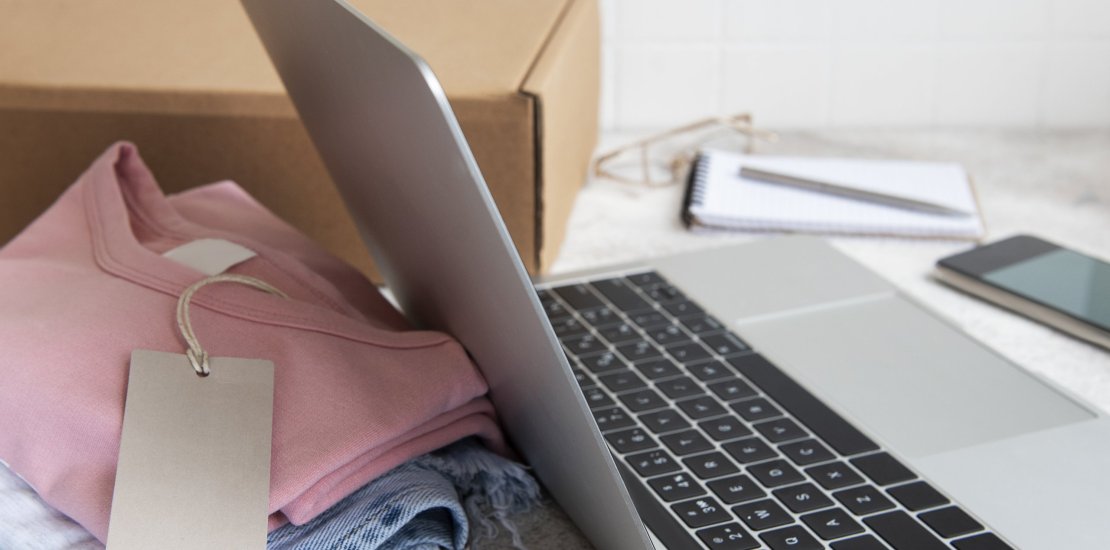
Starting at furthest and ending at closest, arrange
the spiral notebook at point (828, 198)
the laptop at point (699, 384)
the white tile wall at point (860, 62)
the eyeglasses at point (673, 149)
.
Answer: the white tile wall at point (860, 62)
the eyeglasses at point (673, 149)
the spiral notebook at point (828, 198)
the laptop at point (699, 384)

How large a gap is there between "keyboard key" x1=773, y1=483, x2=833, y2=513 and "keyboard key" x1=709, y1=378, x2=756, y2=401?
8 centimetres

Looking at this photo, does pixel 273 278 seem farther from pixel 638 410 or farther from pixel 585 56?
pixel 585 56

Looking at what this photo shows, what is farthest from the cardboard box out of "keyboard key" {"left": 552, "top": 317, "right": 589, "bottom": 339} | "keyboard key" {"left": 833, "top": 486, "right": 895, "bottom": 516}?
"keyboard key" {"left": 833, "top": 486, "right": 895, "bottom": 516}

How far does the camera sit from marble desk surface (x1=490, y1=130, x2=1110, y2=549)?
0.67 meters

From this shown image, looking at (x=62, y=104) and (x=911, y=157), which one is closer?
(x=62, y=104)

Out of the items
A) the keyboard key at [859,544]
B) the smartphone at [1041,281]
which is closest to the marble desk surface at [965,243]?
the smartphone at [1041,281]

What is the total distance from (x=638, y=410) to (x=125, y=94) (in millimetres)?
403

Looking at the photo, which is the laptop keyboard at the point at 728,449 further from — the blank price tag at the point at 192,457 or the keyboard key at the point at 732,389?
the blank price tag at the point at 192,457

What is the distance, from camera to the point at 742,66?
3.67ft

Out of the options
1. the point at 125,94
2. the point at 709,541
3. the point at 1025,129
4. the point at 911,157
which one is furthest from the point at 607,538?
the point at 1025,129

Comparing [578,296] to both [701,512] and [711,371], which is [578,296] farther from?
[701,512]

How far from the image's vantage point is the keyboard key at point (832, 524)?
441mm

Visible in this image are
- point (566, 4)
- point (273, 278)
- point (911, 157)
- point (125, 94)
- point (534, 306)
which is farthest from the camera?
point (911, 157)

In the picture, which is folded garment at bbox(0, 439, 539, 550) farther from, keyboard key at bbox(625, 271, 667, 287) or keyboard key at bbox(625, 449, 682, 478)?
keyboard key at bbox(625, 271, 667, 287)
